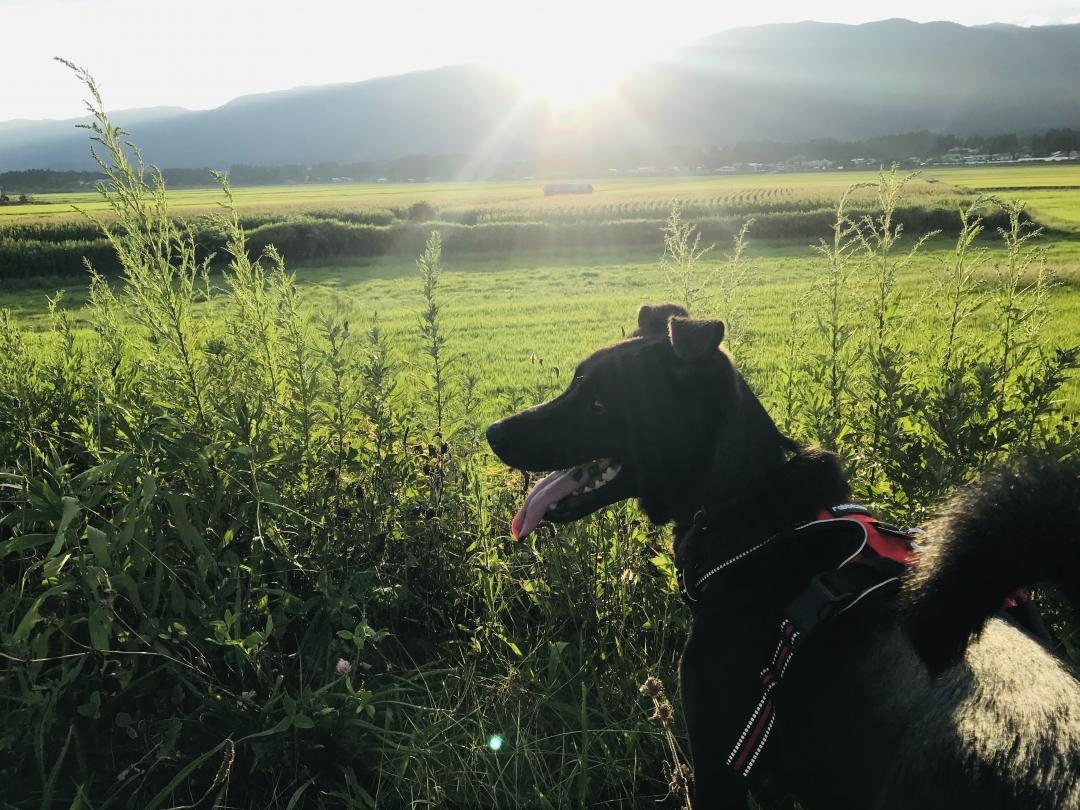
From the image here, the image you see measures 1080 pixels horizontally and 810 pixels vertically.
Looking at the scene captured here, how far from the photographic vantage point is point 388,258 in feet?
108

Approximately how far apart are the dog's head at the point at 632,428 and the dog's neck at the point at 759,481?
0.18 ft

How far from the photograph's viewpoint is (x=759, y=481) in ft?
8.08

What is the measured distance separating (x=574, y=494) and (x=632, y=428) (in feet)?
1.25

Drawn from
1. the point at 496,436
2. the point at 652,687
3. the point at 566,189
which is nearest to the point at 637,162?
the point at 566,189

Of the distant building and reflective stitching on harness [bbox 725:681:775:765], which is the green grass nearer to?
reflective stitching on harness [bbox 725:681:775:765]

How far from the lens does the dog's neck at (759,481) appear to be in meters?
2.38

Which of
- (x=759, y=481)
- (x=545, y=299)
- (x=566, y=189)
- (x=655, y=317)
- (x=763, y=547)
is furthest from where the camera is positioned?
(x=566, y=189)

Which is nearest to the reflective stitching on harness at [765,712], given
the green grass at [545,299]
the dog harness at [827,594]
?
the dog harness at [827,594]

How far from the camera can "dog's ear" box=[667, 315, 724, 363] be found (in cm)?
237

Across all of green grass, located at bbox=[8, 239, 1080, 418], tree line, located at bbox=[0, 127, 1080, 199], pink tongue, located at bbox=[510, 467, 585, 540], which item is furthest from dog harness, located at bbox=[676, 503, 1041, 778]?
tree line, located at bbox=[0, 127, 1080, 199]

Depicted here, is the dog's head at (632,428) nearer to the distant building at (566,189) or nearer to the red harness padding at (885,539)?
the red harness padding at (885,539)

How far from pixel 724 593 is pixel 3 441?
374 cm

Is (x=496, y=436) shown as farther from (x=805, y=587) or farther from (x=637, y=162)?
(x=637, y=162)

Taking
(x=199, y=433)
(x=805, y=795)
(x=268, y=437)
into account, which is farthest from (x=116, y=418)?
(x=805, y=795)
